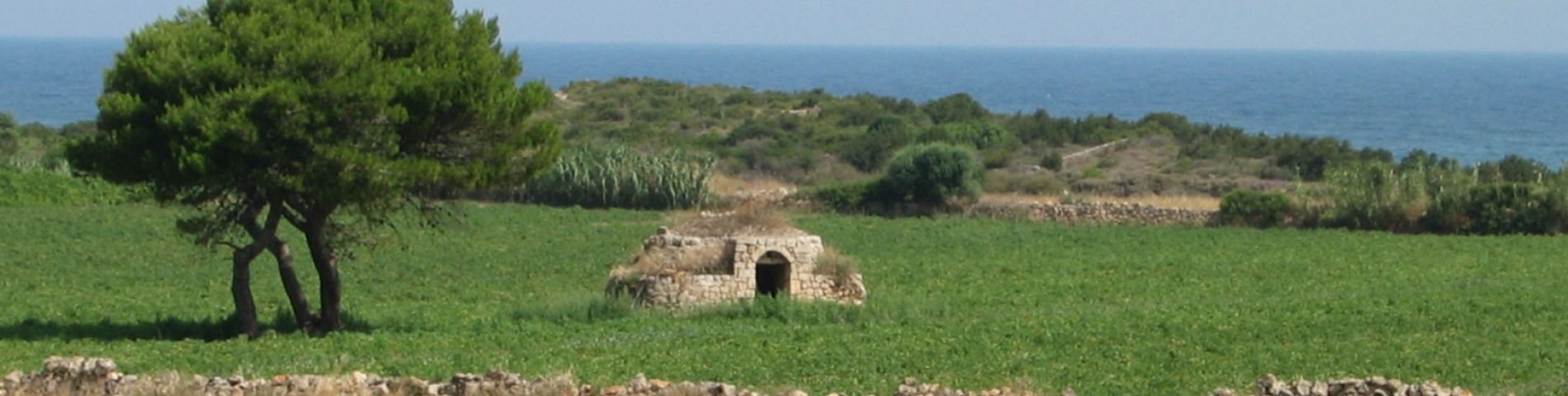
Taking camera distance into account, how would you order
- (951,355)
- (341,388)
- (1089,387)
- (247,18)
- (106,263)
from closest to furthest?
(341,388)
(1089,387)
(951,355)
(247,18)
(106,263)

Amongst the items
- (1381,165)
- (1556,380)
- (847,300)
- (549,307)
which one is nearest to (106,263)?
(549,307)

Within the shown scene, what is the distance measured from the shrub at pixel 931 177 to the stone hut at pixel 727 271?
2167 centimetres

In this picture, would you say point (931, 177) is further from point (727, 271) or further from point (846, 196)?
point (727, 271)

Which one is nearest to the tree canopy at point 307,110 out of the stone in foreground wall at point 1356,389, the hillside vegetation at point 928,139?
the stone in foreground wall at point 1356,389

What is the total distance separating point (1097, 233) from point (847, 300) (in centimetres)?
1654

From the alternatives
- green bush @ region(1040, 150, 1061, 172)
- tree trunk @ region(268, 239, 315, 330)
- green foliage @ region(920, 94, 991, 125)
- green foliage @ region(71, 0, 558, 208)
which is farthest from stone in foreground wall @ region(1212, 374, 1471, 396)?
green foliage @ region(920, 94, 991, 125)

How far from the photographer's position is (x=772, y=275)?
30.1 metres

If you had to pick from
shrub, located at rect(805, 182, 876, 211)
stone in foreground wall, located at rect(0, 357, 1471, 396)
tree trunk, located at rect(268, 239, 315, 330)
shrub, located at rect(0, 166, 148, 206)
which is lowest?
shrub, located at rect(805, 182, 876, 211)

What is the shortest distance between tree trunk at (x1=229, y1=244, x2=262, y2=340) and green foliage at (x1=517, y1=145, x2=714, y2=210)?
27450mm

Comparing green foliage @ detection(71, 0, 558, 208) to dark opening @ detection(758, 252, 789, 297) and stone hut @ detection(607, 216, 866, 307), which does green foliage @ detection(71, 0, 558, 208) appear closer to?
stone hut @ detection(607, 216, 866, 307)

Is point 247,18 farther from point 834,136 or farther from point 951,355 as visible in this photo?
point 834,136

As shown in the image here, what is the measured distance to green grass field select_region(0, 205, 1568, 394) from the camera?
20.4 meters

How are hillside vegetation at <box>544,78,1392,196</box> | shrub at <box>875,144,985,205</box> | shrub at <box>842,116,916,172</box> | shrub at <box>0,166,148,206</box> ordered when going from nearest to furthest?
shrub at <box>0,166,148,206</box> < shrub at <box>875,144,985,205</box> < hillside vegetation at <box>544,78,1392,196</box> < shrub at <box>842,116,916,172</box>

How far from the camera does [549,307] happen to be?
27125 mm
